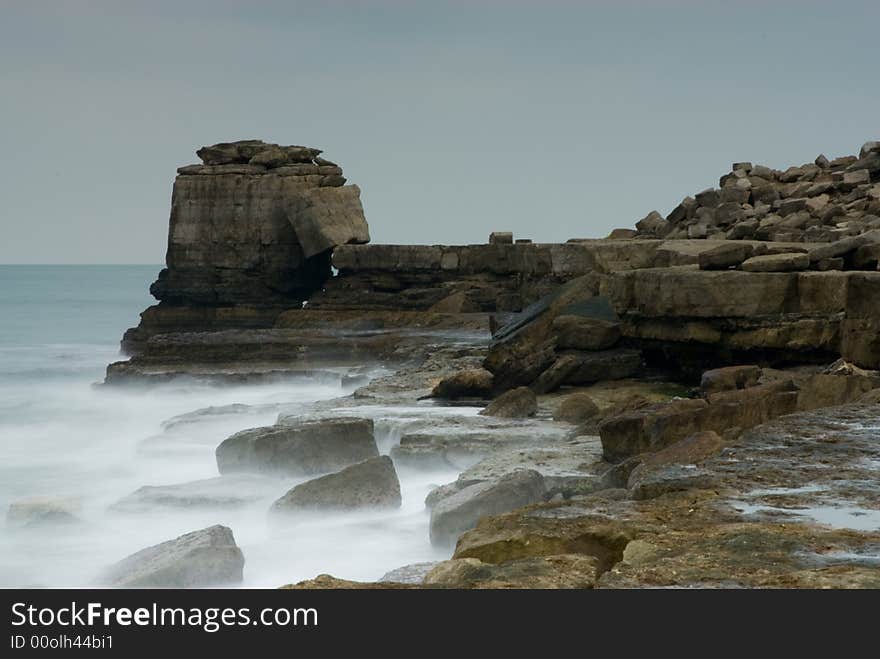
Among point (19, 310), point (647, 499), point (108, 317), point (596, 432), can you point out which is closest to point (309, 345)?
point (596, 432)

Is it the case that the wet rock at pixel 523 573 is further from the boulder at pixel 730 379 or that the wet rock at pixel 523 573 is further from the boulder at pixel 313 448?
the boulder at pixel 730 379

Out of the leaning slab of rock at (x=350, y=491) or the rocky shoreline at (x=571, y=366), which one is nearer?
the rocky shoreline at (x=571, y=366)

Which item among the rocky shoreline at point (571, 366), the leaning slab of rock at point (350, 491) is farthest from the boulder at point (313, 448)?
the leaning slab of rock at point (350, 491)

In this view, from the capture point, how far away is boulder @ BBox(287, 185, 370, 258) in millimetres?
30391

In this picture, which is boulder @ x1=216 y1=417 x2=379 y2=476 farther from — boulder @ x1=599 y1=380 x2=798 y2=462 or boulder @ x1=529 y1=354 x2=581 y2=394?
boulder @ x1=529 y1=354 x2=581 y2=394

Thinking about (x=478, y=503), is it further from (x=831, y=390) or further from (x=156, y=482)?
(x=156, y=482)

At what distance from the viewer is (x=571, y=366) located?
15750mm

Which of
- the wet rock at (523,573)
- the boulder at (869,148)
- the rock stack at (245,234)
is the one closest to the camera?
the wet rock at (523,573)

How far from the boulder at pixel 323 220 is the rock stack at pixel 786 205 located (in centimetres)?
615

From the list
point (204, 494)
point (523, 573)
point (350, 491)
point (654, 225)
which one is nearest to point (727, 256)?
point (350, 491)

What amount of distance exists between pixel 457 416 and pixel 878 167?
13.1 m

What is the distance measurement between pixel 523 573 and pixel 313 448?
7.03 m

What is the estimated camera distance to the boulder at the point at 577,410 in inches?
535

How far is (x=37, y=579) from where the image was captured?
401 inches
